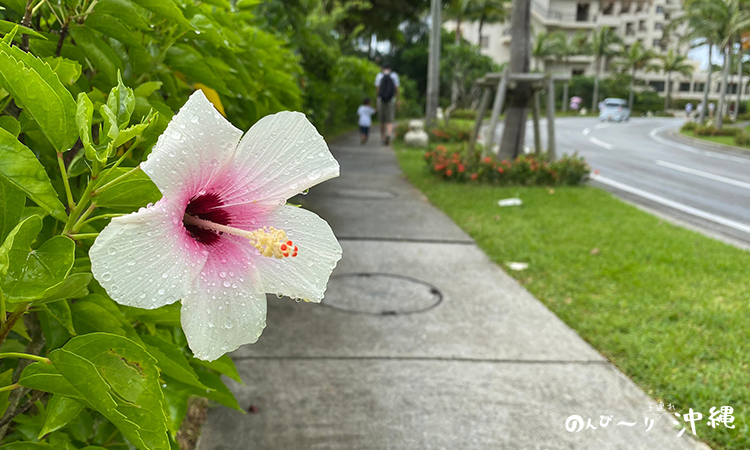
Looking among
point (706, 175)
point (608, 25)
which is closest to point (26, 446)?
point (706, 175)

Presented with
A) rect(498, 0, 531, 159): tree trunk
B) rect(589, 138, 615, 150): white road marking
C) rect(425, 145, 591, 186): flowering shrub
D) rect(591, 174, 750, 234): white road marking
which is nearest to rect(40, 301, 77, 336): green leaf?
rect(591, 174, 750, 234): white road marking

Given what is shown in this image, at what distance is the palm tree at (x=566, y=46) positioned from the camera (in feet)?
180

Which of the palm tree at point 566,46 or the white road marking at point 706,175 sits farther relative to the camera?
the palm tree at point 566,46

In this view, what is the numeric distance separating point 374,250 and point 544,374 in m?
2.60

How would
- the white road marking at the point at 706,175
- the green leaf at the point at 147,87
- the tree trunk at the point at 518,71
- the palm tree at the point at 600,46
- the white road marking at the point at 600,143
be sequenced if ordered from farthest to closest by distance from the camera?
the palm tree at the point at 600,46, the white road marking at the point at 600,143, the white road marking at the point at 706,175, the tree trunk at the point at 518,71, the green leaf at the point at 147,87

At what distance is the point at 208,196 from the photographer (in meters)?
0.71

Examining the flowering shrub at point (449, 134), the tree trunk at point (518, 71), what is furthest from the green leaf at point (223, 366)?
the flowering shrub at point (449, 134)

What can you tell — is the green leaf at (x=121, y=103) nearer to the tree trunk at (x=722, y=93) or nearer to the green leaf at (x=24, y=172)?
the green leaf at (x=24, y=172)

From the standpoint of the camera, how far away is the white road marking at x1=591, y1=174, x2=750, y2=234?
7.61 m

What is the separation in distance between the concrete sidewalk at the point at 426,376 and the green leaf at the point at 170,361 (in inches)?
61.9

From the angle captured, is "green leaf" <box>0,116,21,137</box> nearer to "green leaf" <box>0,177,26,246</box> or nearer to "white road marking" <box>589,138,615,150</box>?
"green leaf" <box>0,177,26,246</box>

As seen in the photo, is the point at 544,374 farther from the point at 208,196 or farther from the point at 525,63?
the point at 525,63

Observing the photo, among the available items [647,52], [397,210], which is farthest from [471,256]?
[647,52]

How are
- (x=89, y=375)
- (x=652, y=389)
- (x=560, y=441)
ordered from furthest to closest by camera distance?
1. (x=652, y=389)
2. (x=560, y=441)
3. (x=89, y=375)
